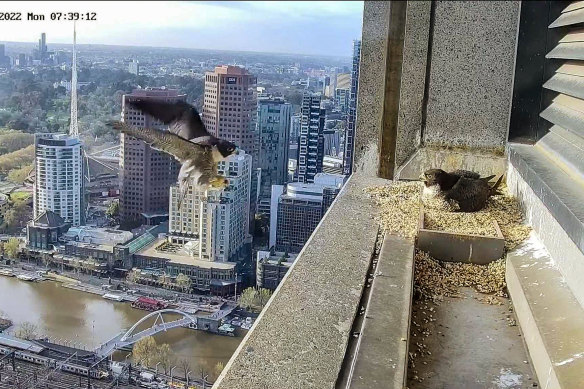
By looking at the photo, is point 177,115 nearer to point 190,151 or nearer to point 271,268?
point 190,151

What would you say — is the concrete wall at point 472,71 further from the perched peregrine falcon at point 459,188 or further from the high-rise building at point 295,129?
the perched peregrine falcon at point 459,188

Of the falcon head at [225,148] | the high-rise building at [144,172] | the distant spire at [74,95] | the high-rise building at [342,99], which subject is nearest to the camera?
the falcon head at [225,148]

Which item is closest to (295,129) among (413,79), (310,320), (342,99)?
(342,99)

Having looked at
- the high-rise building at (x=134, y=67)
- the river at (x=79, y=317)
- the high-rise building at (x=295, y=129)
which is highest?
the high-rise building at (x=134, y=67)

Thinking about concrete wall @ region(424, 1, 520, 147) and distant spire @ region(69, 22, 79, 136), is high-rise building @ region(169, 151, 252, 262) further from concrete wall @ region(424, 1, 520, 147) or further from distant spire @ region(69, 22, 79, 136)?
concrete wall @ region(424, 1, 520, 147)

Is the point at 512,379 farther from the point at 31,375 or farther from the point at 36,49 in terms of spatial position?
the point at 36,49

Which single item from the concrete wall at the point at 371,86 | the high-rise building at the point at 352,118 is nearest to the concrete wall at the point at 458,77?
the concrete wall at the point at 371,86

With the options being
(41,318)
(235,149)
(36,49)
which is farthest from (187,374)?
(36,49)
